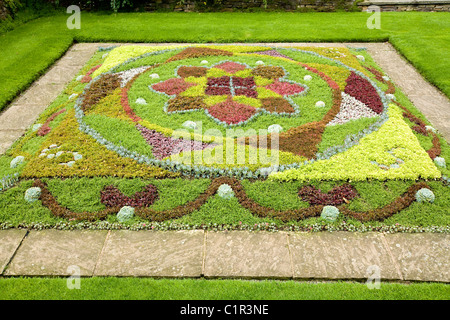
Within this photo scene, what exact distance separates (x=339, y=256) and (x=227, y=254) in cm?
156

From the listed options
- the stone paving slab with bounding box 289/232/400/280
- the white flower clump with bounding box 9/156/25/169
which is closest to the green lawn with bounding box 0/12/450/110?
the white flower clump with bounding box 9/156/25/169

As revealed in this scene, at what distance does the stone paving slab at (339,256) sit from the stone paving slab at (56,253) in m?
2.84

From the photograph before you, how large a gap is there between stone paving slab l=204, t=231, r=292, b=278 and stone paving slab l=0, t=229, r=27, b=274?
9.05 feet

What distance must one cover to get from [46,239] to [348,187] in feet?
15.9

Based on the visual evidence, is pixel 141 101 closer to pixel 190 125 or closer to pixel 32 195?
pixel 190 125

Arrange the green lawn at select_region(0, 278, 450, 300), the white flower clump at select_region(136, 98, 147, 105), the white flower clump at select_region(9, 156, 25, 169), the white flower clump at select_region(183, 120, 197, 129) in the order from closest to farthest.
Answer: the green lawn at select_region(0, 278, 450, 300), the white flower clump at select_region(9, 156, 25, 169), the white flower clump at select_region(183, 120, 197, 129), the white flower clump at select_region(136, 98, 147, 105)

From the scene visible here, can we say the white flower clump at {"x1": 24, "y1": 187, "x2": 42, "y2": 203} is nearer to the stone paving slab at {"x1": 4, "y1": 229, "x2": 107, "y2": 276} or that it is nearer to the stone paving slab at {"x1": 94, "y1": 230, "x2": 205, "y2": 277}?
the stone paving slab at {"x1": 4, "y1": 229, "x2": 107, "y2": 276}

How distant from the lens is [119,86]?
339 inches

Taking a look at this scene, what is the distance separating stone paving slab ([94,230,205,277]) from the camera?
14.6 feet

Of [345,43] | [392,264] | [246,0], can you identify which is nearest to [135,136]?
[392,264]

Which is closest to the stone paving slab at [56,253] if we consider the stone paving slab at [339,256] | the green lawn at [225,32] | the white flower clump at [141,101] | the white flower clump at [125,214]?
the white flower clump at [125,214]

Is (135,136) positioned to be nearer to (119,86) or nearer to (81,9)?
(119,86)

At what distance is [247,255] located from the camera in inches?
183

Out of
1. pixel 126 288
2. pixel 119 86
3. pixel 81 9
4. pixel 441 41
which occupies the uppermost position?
pixel 81 9
